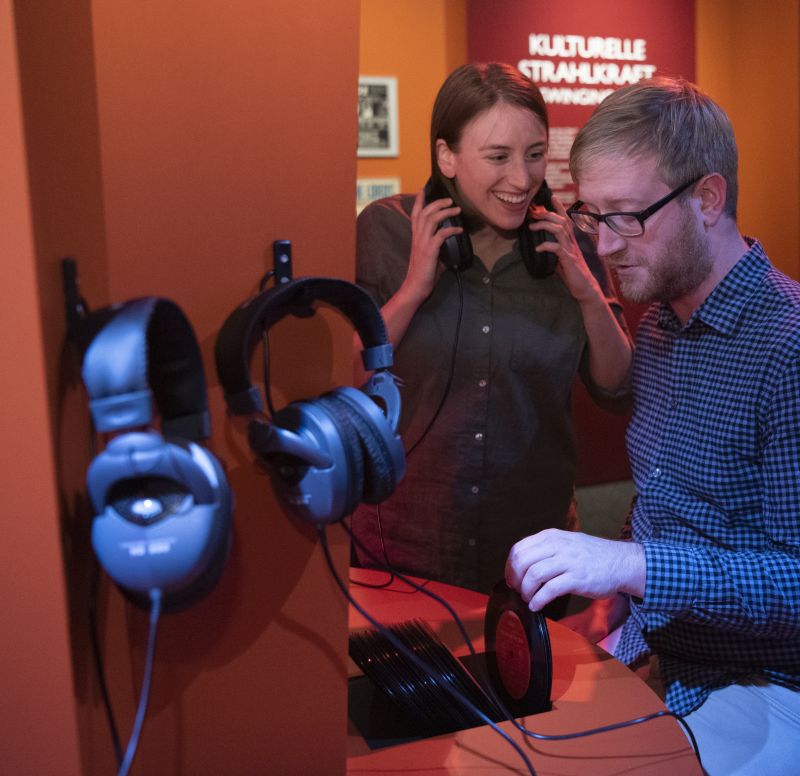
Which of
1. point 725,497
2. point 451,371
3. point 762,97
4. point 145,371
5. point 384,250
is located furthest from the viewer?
point 762,97

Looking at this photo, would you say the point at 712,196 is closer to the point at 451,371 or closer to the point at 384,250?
the point at 451,371

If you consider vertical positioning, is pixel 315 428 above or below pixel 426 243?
below

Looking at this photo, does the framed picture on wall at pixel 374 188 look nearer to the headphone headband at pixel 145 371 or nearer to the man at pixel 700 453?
the man at pixel 700 453

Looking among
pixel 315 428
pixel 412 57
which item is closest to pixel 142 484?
pixel 315 428

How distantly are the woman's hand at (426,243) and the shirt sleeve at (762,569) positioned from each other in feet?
2.32

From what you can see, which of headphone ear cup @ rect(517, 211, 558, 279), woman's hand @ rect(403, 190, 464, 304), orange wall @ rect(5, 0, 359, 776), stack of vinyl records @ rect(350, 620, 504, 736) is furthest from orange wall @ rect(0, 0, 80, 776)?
headphone ear cup @ rect(517, 211, 558, 279)

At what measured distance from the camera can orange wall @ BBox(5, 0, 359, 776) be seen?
62cm

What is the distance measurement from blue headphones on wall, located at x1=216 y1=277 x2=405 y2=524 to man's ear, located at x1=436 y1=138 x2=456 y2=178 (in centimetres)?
106

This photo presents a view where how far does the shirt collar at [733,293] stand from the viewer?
1.33 metres

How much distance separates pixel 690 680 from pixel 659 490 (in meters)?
0.29

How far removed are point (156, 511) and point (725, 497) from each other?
37.3 inches

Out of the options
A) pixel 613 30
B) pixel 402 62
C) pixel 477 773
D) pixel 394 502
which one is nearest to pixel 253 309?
pixel 477 773

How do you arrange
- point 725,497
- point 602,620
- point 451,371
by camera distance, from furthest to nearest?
point 451,371
point 602,620
point 725,497

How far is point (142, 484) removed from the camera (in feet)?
2.01
